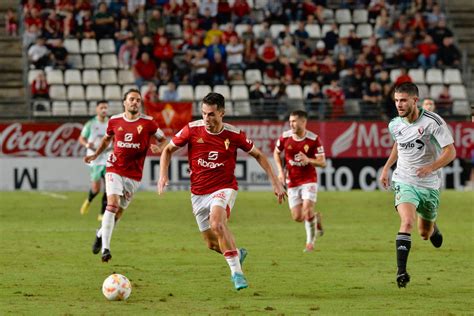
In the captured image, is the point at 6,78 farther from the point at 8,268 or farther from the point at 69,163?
the point at 8,268

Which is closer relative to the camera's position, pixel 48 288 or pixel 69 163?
pixel 48 288

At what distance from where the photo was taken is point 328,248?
17906 mm

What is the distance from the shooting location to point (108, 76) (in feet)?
112

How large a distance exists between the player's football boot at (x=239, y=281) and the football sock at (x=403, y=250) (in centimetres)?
169

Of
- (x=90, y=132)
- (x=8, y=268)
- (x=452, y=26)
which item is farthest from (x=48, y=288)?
(x=452, y=26)

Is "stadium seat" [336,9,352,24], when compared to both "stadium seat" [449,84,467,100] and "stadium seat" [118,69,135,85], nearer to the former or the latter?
"stadium seat" [449,84,467,100]

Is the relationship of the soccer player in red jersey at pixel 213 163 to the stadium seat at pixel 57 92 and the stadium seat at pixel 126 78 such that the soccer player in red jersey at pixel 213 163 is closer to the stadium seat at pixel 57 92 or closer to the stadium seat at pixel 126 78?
the stadium seat at pixel 57 92

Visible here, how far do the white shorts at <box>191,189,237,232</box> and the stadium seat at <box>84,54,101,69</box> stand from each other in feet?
71.7

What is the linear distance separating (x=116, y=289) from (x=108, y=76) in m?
22.9

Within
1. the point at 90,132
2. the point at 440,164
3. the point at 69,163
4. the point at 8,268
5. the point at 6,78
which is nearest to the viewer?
the point at 440,164

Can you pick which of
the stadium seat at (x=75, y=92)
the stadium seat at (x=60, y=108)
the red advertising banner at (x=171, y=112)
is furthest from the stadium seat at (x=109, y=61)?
the red advertising banner at (x=171, y=112)

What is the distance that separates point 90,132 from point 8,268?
9726 millimetres

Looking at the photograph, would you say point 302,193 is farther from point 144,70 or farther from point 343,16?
point 343,16

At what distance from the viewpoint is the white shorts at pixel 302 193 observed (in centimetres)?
1803
